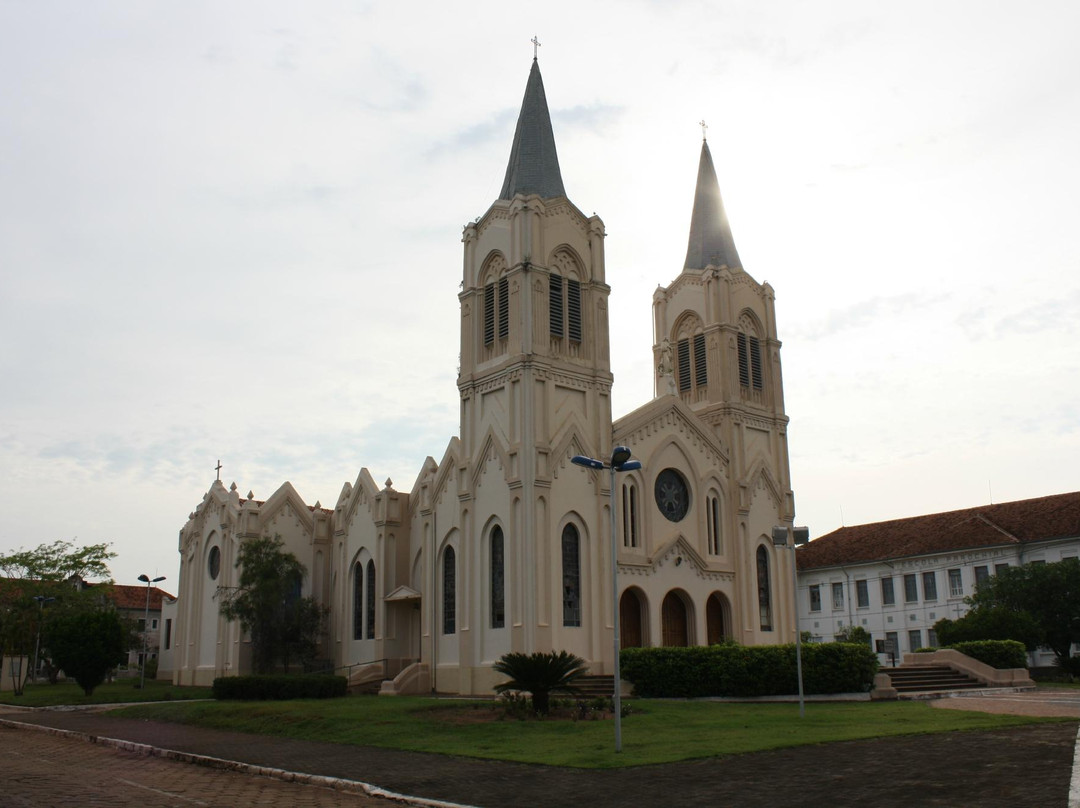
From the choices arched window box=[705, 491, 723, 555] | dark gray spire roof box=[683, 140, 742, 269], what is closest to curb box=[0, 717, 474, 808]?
arched window box=[705, 491, 723, 555]

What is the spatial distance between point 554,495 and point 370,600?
1337cm

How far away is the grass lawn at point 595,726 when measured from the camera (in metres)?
18.6

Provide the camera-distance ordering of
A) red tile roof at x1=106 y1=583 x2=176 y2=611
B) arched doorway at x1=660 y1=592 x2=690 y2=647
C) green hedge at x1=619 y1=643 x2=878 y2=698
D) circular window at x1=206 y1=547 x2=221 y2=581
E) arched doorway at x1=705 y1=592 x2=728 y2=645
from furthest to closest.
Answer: red tile roof at x1=106 y1=583 x2=176 y2=611
circular window at x1=206 y1=547 x2=221 y2=581
arched doorway at x1=705 y1=592 x2=728 y2=645
arched doorway at x1=660 y1=592 x2=690 y2=647
green hedge at x1=619 y1=643 x2=878 y2=698

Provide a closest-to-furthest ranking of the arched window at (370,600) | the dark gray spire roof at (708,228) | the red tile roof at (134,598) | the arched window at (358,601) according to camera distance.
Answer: the arched window at (370,600) < the arched window at (358,601) < the dark gray spire roof at (708,228) < the red tile roof at (134,598)

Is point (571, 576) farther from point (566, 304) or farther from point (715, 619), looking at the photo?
point (566, 304)

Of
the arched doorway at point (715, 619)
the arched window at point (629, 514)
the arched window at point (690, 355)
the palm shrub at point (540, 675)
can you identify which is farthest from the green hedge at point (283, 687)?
the arched window at point (690, 355)

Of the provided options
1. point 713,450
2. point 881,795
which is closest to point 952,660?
point 713,450

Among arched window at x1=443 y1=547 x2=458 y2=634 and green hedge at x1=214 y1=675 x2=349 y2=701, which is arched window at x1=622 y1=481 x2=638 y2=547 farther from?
green hedge at x1=214 y1=675 x2=349 y2=701

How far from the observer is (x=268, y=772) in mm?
17734

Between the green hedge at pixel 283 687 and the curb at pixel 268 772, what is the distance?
8.86 m

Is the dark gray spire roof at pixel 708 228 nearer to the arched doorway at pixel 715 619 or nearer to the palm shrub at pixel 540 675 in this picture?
the arched doorway at pixel 715 619

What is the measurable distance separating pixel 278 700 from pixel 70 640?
15351mm

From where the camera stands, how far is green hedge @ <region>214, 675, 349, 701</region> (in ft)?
114

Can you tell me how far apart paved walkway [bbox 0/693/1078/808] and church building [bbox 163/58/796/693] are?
17628 millimetres
